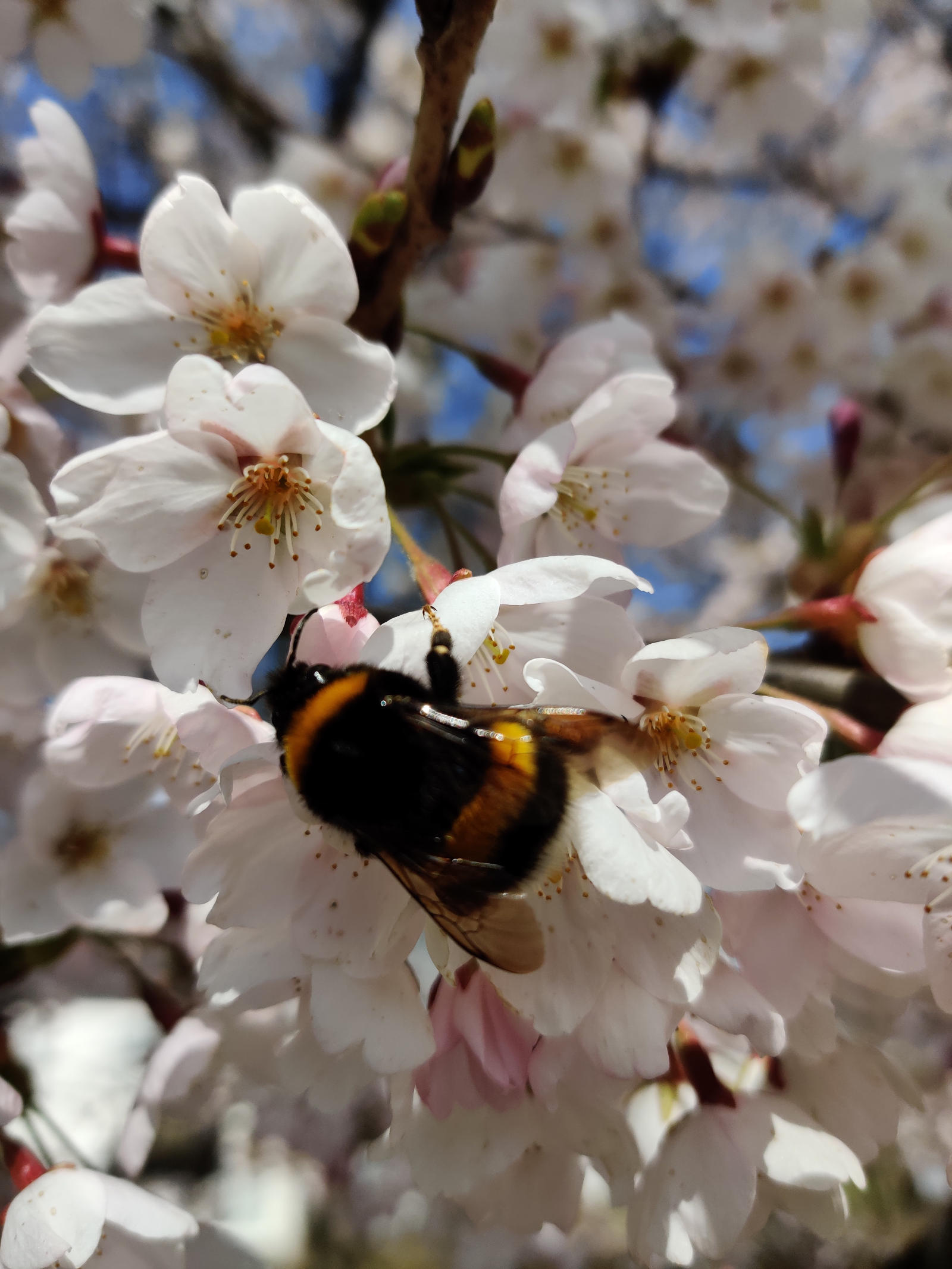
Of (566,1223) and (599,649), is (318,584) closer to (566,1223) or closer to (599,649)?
(599,649)

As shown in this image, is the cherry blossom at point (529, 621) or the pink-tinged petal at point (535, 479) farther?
the pink-tinged petal at point (535, 479)

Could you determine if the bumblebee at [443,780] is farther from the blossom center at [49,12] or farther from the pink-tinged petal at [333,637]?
the blossom center at [49,12]

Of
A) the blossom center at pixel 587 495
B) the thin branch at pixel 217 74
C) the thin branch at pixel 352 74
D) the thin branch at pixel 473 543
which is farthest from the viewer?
the thin branch at pixel 352 74

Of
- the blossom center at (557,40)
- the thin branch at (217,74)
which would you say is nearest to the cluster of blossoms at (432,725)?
the blossom center at (557,40)

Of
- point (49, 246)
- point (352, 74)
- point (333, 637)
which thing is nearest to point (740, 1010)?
point (333, 637)


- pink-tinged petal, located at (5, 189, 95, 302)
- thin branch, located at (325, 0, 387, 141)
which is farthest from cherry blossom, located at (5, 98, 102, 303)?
thin branch, located at (325, 0, 387, 141)

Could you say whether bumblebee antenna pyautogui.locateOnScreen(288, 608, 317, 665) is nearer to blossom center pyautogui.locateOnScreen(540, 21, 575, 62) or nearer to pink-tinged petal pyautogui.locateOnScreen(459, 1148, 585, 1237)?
pink-tinged petal pyautogui.locateOnScreen(459, 1148, 585, 1237)

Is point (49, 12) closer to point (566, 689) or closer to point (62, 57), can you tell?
point (62, 57)
